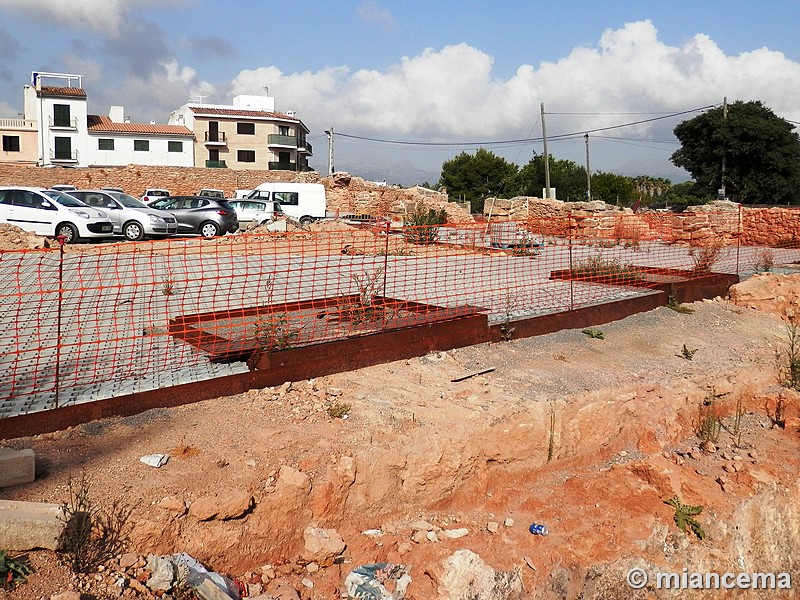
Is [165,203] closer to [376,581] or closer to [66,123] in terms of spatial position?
[376,581]

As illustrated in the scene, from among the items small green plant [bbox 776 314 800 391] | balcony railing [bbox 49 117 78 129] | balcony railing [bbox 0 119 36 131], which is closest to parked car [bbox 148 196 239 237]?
small green plant [bbox 776 314 800 391]

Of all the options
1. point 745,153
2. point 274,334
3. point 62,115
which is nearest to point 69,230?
point 274,334

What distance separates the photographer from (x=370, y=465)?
5039 mm

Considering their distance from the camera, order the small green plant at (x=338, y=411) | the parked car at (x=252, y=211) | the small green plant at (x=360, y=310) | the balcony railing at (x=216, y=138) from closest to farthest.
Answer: the small green plant at (x=338, y=411)
the small green plant at (x=360, y=310)
the parked car at (x=252, y=211)
the balcony railing at (x=216, y=138)

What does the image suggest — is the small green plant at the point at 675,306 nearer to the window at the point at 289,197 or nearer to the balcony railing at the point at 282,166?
the window at the point at 289,197

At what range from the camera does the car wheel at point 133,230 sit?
19.3 m

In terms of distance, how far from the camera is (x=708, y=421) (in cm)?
692

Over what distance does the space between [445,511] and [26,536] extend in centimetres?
281

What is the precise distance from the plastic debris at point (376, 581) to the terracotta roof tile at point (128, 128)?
59259 millimetres

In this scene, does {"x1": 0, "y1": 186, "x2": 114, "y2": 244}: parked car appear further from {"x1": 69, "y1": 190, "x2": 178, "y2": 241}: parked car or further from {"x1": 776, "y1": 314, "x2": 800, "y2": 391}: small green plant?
{"x1": 776, "y1": 314, "x2": 800, "y2": 391}: small green plant

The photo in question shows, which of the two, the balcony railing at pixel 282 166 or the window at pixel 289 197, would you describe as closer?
the window at pixel 289 197

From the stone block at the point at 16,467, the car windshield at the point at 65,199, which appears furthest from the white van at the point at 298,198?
the stone block at the point at 16,467

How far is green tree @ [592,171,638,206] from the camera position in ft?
213

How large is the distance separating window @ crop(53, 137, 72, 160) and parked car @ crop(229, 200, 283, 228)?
3709cm
